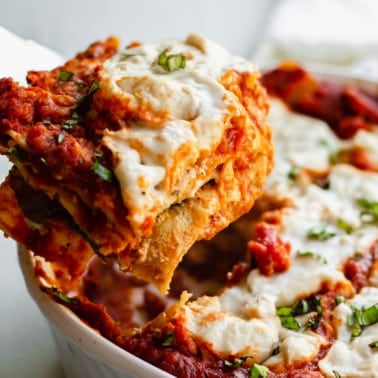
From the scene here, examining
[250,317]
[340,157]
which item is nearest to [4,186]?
[250,317]

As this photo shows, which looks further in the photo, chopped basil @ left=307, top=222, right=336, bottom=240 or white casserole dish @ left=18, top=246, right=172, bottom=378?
chopped basil @ left=307, top=222, right=336, bottom=240

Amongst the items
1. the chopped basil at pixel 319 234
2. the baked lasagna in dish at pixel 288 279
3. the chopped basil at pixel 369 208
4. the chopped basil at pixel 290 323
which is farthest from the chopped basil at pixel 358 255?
the chopped basil at pixel 290 323

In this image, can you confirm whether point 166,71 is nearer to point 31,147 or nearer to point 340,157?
point 31,147

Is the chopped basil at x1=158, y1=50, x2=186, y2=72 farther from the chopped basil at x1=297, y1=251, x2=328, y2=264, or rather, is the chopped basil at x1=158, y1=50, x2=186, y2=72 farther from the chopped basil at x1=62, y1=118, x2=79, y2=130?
the chopped basil at x1=297, y1=251, x2=328, y2=264

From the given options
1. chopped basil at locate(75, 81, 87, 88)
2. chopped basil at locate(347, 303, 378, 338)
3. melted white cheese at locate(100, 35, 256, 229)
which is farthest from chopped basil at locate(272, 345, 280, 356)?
chopped basil at locate(75, 81, 87, 88)

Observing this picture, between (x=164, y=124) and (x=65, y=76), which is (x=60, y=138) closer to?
(x=164, y=124)

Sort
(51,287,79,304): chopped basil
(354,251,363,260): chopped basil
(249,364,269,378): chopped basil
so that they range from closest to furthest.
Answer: (249,364,269,378): chopped basil, (51,287,79,304): chopped basil, (354,251,363,260): chopped basil

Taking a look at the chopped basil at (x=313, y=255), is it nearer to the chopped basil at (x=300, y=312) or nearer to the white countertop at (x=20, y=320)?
the chopped basil at (x=300, y=312)

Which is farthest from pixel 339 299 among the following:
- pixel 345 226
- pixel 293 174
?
pixel 293 174
